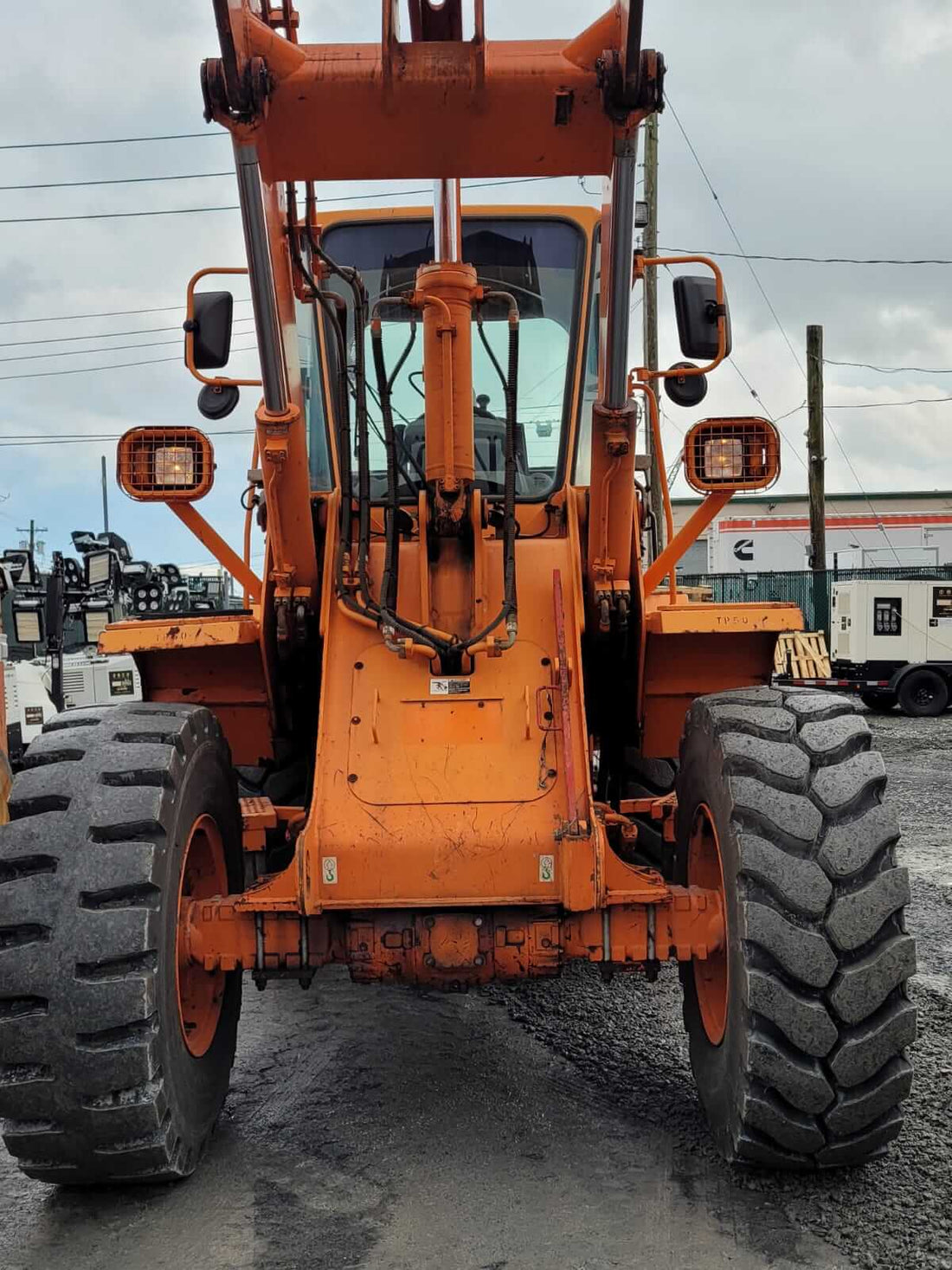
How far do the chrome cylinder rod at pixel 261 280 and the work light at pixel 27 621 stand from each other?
780cm

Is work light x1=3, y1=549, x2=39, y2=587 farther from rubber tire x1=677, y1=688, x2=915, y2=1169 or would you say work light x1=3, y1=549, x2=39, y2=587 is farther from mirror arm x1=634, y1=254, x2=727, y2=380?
rubber tire x1=677, y1=688, x2=915, y2=1169

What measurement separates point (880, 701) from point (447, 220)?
1792 centimetres

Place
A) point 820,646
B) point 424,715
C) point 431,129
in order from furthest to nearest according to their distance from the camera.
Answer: point 820,646 → point 424,715 → point 431,129

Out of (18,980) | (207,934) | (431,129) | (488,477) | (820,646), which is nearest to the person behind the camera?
(18,980)

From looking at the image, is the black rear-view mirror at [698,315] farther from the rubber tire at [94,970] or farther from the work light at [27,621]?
the work light at [27,621]

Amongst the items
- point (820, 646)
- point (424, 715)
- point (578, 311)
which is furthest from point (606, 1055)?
point (820, 646)

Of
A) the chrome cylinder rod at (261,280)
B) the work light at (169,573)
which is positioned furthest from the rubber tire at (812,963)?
the work light at (169,573)

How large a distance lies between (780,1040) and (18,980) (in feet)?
6.73

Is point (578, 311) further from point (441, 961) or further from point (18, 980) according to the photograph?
point (18, 980)

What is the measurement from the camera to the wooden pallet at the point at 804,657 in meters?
21.2

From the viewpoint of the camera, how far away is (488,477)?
4953 millimetres

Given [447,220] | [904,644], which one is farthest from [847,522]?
[447,220]

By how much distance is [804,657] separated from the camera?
71.1 ft

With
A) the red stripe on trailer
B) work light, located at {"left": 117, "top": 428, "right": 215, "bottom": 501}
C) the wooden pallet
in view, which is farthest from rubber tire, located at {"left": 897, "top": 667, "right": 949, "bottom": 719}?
the red stripe on trailer
